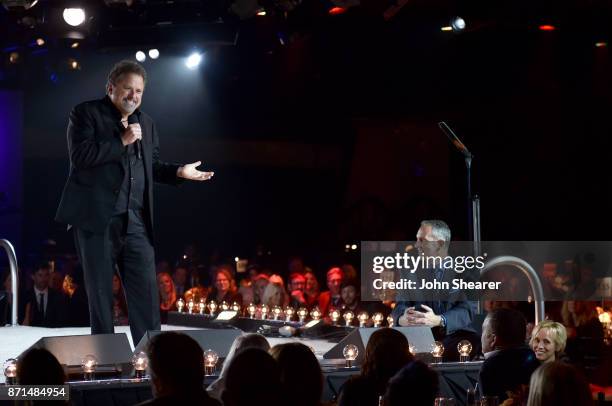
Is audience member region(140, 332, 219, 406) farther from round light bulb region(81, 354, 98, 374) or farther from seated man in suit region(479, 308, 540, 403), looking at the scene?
seated man in suit region(479, 308, 540, 403)

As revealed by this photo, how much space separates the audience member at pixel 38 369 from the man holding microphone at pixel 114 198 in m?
1.93

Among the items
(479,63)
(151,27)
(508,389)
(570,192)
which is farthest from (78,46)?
(508,389)

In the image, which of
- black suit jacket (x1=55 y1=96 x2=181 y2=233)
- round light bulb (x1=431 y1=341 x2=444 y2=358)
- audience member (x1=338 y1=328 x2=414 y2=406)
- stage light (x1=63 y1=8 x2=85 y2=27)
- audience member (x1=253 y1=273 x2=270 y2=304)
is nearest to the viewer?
audience member (x1=338 y1=328 x2=414 y2=406)

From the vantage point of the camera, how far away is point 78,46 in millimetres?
10211

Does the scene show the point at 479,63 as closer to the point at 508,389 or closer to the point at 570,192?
the point at 570,192

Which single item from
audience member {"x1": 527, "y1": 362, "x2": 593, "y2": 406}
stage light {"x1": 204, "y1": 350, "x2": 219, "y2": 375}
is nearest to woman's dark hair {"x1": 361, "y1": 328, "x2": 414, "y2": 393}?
audience member {"x1": 527, "y1": 362, "x2": 593, "y2": 406}

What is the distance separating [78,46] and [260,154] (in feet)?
20.5

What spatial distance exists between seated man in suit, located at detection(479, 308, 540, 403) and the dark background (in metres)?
5.37

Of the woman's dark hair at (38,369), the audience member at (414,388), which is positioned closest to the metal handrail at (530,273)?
the audience member at (414,388)

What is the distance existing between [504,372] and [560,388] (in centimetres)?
142

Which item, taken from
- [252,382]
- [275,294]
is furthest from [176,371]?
[275,294]

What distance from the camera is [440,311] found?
5812 mm

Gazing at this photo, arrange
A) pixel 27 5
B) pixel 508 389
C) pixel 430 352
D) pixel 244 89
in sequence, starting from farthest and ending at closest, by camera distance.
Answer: pixel 244 89 < pixel 27 5 < pixel 430 352 < pixel 508 389

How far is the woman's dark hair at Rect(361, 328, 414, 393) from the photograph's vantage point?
375 cm
